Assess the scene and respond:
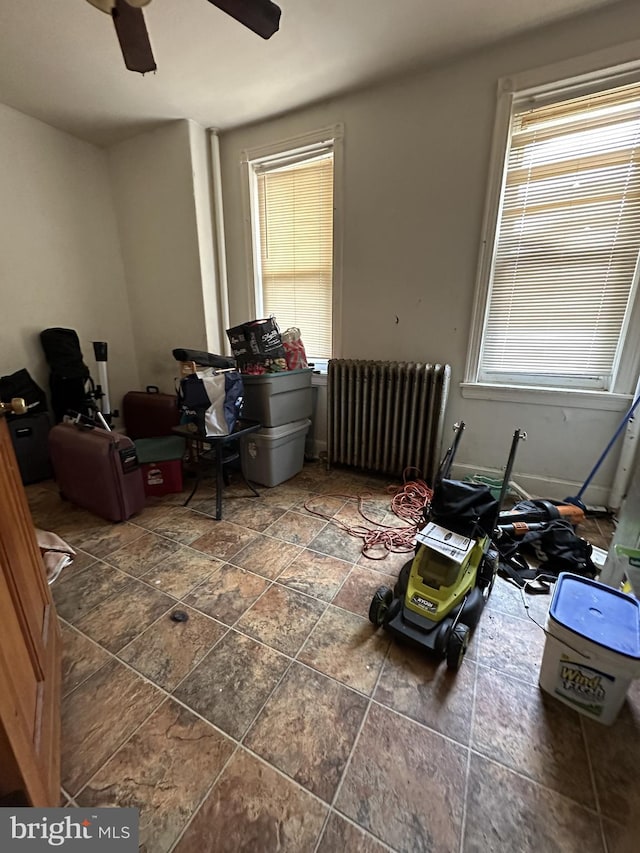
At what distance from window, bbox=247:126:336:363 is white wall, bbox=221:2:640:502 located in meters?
0.19

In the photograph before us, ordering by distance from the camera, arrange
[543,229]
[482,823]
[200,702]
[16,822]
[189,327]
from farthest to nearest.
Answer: [189,327]
[543,229]
[200,702]
[482,823]
[16,822]

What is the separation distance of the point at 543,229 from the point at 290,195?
198cm

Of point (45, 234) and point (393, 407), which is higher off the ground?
point (45, 234)

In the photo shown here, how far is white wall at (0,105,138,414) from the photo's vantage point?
9.03 ft

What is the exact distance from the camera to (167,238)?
10.4 feet

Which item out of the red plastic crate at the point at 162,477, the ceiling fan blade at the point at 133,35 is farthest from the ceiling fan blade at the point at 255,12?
the red plastic crate at the point at 162,477

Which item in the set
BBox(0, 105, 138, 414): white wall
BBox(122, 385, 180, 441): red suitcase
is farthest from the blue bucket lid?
BBox(0, 105, 138, 414): white wall

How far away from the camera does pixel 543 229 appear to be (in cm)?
219

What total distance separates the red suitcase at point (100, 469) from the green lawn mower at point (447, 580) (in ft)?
5.48

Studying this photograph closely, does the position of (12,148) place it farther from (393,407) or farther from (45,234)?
(393,407)

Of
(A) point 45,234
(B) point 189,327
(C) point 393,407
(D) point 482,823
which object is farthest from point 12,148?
(D) point 482,823

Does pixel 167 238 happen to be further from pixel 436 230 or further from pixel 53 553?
A: pixel 53 553

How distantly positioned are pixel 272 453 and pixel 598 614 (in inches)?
78.1

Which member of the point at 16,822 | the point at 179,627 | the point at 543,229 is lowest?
the point at 179,627
